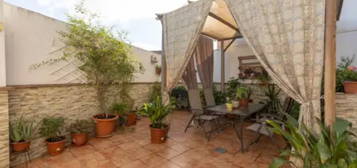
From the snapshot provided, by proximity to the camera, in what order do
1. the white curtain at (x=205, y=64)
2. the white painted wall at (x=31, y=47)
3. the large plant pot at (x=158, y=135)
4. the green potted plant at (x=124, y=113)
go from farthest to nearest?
the white curtain at (x=205, y=64) < the green potted plant at (x=124, y=113) < the large plant pot at (x=158, y=135) < the white painted wall at (x=31, y=47)

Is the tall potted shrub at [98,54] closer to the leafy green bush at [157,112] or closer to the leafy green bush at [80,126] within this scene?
the leafy green bush at [80,126]

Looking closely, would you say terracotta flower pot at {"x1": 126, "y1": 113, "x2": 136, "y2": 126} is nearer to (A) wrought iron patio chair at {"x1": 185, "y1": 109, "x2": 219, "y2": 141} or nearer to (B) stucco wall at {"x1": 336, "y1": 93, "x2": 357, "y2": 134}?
(A) wrought iron patio chair at {"x1": 185, "y1": 109, "x2": 219, "y2": 141}

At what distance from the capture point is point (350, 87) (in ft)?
6.81

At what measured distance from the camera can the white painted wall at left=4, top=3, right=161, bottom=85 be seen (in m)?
2.39

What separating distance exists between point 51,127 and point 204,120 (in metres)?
2.91

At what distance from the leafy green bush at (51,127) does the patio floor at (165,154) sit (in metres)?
0.32

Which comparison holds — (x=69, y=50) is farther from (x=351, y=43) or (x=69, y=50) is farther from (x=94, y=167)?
(x=351, y=43)

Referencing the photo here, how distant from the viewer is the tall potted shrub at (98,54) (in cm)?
308

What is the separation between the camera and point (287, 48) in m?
1.97

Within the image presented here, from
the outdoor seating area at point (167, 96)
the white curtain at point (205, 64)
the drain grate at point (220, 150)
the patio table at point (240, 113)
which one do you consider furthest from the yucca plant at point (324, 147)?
the white curtain at point (205, 64)

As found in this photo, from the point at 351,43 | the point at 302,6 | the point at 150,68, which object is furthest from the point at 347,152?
the point at 150,68

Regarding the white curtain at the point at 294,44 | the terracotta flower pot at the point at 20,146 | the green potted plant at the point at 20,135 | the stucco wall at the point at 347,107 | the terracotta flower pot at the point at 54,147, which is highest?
the white curtain at the point at 294,44

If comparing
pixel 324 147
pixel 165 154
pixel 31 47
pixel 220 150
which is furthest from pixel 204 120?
pixel 31 47

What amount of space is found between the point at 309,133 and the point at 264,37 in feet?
4.23
